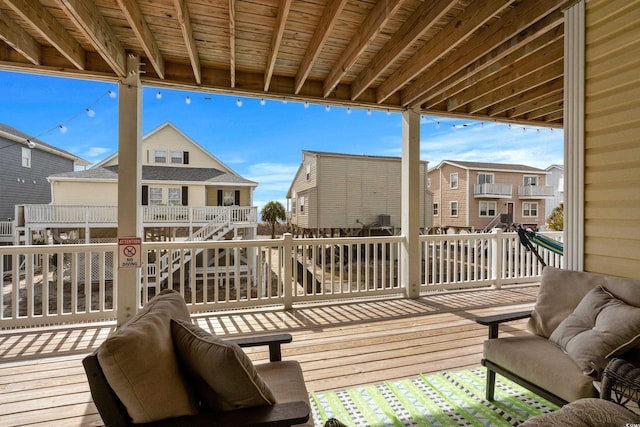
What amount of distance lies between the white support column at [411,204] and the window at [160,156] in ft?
37.3

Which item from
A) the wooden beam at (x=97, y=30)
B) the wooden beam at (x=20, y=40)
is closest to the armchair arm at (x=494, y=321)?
the wooden beam at (x=97, y=30)

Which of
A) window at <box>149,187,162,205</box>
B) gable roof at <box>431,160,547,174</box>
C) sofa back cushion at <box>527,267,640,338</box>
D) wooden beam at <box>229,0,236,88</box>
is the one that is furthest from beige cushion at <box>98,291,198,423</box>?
gable roof at <box>431,160,547,174</box>

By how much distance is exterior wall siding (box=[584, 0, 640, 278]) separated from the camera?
2.00 meters

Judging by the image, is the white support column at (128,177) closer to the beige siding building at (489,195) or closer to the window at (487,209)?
the beige siding building at (489,195)

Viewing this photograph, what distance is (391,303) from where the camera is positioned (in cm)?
410

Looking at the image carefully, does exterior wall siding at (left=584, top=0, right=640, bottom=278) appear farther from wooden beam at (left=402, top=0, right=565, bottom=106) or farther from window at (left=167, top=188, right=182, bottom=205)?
window at (left=167, top=188, right=182, bottom=205)

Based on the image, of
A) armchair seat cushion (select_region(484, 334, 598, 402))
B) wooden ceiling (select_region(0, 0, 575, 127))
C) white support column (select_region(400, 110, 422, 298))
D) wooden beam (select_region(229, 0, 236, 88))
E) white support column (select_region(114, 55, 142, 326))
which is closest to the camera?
armchair seat cushion (select_region(484, 334, 598, 402))

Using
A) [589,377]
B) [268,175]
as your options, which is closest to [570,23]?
[589,377]

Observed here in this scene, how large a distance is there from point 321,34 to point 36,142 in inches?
491

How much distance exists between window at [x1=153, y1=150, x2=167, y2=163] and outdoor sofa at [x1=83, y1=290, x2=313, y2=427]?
43.3 ft

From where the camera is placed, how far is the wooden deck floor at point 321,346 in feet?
6.66

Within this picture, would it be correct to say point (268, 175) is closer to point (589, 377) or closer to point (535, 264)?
point (535, 264)

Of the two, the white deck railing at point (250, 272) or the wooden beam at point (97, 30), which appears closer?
the wooden beam at point (97, 30)

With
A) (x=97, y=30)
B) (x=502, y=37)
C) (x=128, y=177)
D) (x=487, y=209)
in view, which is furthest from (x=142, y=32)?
(x=487, y=209)
